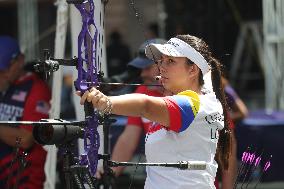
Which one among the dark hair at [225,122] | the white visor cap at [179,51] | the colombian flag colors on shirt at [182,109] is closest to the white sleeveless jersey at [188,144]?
the colombian flag colors on shirt at [182,109]

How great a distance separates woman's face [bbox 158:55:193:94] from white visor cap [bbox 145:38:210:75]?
3cm

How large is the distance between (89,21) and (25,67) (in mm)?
1980

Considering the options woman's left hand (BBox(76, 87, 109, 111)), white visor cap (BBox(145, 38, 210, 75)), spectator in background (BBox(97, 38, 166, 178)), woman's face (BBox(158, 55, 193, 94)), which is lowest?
spectator in background (BBox(97, 38, 166, 178))

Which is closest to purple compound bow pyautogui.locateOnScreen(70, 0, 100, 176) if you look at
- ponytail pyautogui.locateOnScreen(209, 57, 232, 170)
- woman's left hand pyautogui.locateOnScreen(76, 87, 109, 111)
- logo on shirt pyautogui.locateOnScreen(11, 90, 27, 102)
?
woman's left hand pyautogui.locateOnScreen(76, 87, 109, 111)

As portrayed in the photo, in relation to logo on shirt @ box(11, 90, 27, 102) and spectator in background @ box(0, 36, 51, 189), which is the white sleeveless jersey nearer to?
spectator in background @ box(0, 36, 51, 189)

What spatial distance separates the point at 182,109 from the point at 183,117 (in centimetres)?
3

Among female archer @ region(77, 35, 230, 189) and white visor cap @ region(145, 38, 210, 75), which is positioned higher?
white visor cap @ region(145, 38, 210, 75)

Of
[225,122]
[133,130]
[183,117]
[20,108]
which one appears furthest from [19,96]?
[183,117]

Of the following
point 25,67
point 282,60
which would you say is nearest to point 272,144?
point 282,60

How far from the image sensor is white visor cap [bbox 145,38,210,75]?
10.1 ft

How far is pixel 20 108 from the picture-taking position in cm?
464

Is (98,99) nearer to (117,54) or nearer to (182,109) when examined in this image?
(182,109)

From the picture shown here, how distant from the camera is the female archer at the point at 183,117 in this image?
291cm

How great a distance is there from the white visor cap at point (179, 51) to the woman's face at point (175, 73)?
0.09ft
